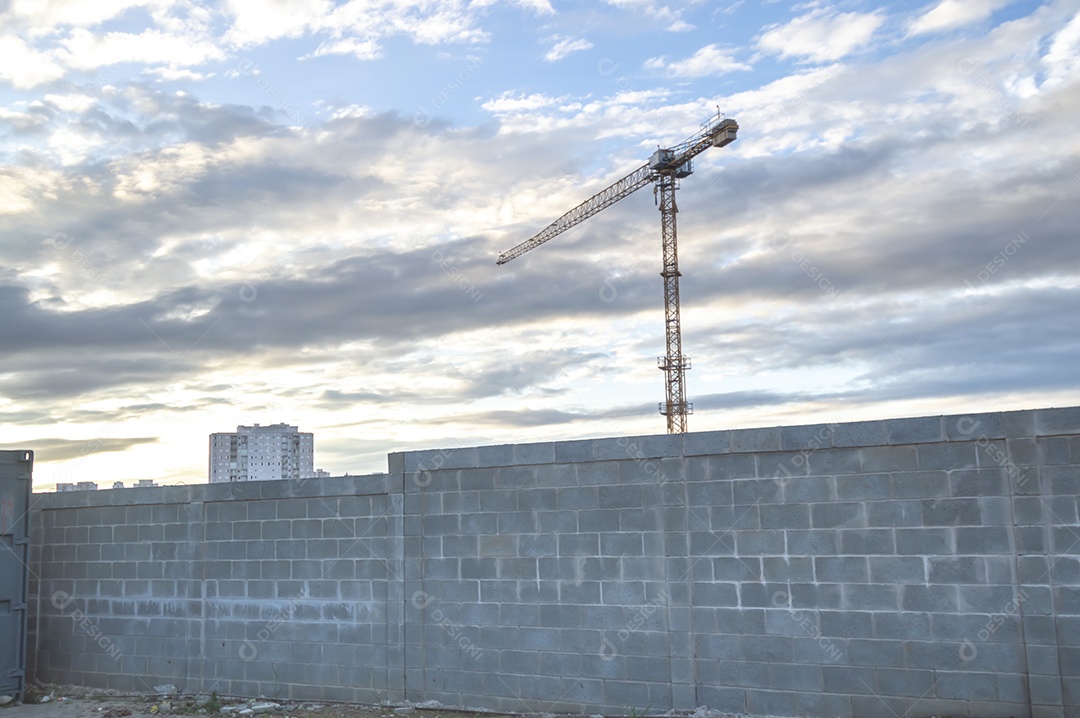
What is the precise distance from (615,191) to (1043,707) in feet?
154

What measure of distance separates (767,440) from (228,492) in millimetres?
6450

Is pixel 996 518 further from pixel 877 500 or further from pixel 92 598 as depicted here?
pixel 92 598

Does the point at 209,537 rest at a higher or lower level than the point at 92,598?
higher

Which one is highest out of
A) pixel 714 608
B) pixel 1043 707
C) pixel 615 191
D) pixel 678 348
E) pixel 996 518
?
pixel 615 191

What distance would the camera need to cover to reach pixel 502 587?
9062 mm

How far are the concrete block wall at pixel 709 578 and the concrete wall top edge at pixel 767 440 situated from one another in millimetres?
20

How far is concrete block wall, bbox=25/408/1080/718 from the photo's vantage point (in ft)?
23.5

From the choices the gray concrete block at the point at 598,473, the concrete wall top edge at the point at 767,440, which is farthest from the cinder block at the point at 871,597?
the gray concrete block at the point at 598,473

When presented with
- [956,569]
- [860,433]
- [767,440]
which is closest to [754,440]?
[767,440]

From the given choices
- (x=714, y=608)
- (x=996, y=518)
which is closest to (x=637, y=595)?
(x=714, y=608)

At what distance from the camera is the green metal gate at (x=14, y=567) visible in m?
10.7

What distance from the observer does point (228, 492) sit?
10875 mm

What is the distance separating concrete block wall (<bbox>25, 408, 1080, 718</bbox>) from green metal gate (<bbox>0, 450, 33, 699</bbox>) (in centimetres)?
228

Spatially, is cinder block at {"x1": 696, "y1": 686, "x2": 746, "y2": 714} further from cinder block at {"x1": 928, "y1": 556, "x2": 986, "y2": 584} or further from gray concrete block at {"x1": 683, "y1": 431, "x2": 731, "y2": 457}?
gray concrete block at {"x1": 683, "y1": 431, "x2": 731, "y2": 457}
